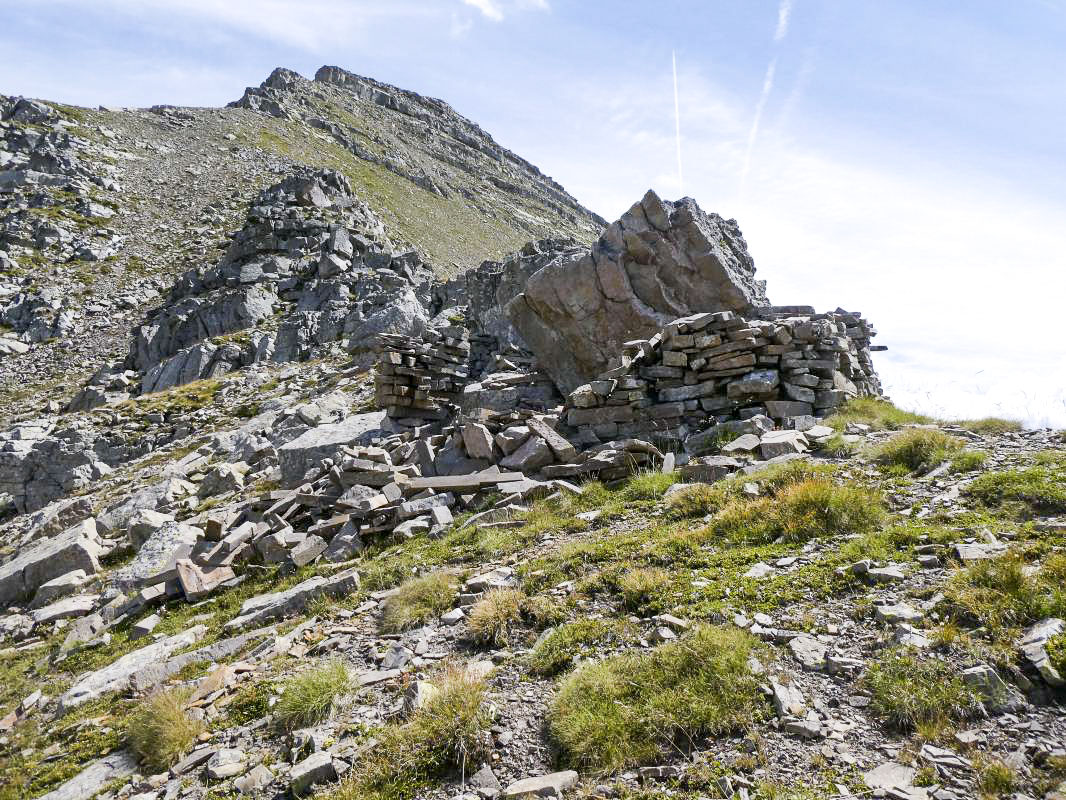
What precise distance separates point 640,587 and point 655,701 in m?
1.65

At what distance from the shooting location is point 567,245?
109ft

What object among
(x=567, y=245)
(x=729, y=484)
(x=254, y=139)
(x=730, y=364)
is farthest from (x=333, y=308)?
(x=254, y=139)

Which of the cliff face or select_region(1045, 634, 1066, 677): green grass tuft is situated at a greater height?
the cliff face

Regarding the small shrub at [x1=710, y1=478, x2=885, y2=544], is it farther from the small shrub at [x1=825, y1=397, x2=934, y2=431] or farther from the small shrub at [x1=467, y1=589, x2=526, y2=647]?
the small shrub at [x1=825, y1=397, x2=934, y2=431]

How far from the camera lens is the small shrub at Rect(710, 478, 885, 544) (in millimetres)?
6496

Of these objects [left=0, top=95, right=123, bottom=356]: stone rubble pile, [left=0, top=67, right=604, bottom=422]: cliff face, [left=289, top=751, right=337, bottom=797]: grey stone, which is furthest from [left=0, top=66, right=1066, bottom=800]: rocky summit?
[left=0, top=95, right=123, bottom=356]: stone rubble pile

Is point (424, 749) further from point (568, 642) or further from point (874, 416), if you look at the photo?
point (874, 416)

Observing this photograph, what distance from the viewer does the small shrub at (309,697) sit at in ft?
15.6

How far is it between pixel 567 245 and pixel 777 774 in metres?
31.8

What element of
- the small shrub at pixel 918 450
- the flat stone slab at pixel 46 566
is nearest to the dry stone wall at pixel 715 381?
the small shrub at pixel 918 450

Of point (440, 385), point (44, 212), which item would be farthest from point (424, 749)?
point (44, 212)

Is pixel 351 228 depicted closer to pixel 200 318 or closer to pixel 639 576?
pixel 200 318

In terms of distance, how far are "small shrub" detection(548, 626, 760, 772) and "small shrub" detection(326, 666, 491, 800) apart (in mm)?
Answer: 596

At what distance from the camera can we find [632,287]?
56.9 feet
